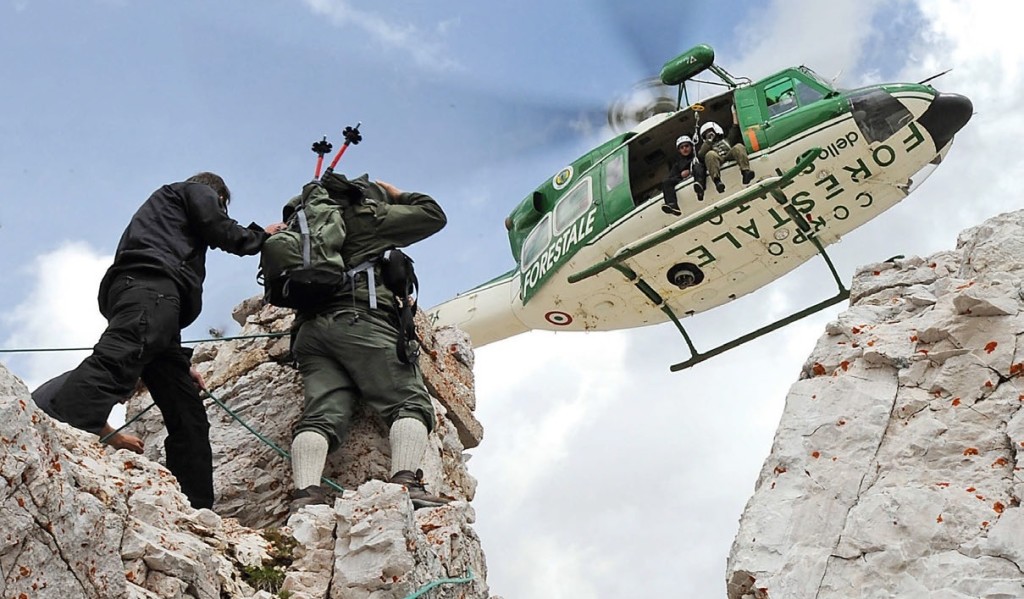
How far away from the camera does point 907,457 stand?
518 centimetres

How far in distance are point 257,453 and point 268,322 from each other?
130cm

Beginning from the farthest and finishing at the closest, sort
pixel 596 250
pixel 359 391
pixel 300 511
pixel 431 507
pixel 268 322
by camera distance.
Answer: pixel 596 250 → pixel 268 322 → pixel 359 391 → pixel 431 507 → pixel 300 511

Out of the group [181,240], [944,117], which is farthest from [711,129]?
[181,240]

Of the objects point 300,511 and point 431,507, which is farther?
point 431,507

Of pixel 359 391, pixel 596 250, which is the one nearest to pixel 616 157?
pixel 596 250

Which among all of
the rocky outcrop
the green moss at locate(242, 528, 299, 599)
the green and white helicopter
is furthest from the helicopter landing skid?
the green moss at locate(242, 528, 299, 599)

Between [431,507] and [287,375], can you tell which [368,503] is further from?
[287,375]

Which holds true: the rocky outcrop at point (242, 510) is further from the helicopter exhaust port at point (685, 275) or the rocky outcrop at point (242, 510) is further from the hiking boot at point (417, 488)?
the helicopter exhaust port at point (685, 275)

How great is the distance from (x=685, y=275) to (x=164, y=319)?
7628 mm

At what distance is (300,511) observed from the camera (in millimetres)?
6395

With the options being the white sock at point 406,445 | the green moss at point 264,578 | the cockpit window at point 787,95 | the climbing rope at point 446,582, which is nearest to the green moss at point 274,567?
the green moss at point 264,578

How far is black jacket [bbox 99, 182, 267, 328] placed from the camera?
23.5 ft

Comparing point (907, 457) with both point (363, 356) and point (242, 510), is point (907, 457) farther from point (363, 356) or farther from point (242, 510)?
point (242, 510)

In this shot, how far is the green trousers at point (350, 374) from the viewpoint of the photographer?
24.6 ft
